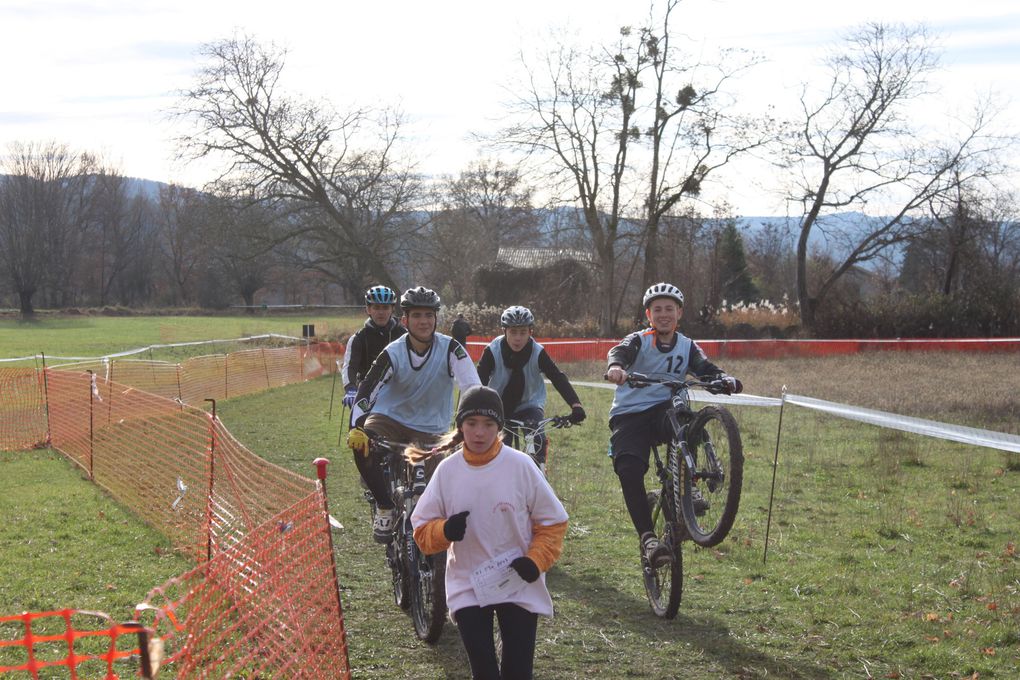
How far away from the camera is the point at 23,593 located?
23.0ft

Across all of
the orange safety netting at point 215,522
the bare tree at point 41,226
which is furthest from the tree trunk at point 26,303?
the orange safety netting at point 215,522

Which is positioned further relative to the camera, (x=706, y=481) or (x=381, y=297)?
(x=381, y=297)

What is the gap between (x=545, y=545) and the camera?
414cm

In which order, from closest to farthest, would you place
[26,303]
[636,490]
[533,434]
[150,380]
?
[636,490], [533,434], [150,380], [26,303]

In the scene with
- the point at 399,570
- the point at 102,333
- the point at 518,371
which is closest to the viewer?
the point at 399,570

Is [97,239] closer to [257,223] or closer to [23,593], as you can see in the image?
[257,223]

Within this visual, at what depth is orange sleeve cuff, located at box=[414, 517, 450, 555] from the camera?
13.4 ft

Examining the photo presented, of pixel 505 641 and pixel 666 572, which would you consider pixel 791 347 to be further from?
pixel 505 641

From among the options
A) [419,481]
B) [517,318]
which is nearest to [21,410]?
[517,318]

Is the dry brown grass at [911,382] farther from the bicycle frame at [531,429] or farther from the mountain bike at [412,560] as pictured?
the mountain bike at [412,560]

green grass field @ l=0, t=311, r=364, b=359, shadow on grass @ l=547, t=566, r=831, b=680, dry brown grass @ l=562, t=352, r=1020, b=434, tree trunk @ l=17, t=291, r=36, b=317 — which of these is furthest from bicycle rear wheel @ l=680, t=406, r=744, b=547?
tree trunk @ l=17, t=291, r=36, b=317

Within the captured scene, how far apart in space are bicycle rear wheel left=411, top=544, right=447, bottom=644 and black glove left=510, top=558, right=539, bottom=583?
5.43 ft

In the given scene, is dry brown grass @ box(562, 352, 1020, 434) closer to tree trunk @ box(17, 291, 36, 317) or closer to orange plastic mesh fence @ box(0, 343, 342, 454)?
orange plastic mesh fence @ box(0, 343, 342, 454)

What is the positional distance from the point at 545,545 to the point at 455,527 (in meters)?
0.39
